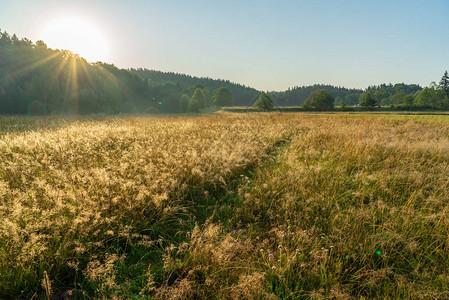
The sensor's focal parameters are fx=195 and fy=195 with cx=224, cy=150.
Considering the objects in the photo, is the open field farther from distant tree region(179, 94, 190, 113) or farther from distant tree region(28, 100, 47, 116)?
distant tree region(179, 94, 190, 113)

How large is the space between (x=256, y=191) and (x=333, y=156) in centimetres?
310

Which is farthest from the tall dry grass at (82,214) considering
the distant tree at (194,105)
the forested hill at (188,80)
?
the forested hill at (188,80)

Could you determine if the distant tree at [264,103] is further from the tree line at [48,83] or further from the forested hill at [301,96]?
the forested hill at [301,96]

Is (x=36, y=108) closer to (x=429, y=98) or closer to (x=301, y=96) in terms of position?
(x=429, y=98)

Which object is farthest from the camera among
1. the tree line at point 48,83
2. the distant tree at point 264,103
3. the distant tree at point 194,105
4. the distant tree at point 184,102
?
the distant tree at point 184,102

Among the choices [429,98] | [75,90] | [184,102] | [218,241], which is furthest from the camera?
[429,98]

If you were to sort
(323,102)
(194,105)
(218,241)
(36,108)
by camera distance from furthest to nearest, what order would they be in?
(323,102), (194,105), (36,108), (218,241)

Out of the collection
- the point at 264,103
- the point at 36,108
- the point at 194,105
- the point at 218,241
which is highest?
the point at 264,103

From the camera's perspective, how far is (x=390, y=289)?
1739 millimetres

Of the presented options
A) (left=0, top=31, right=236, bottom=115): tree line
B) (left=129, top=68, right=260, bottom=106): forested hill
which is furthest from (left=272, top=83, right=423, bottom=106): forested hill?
(left=0, top=31, right=236, bottom=115): tree line

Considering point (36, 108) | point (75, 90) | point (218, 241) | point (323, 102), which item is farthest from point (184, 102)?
point (218, 241)

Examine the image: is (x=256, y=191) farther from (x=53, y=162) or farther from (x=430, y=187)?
(x=53, y=162)

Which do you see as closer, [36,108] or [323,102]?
[36,108]

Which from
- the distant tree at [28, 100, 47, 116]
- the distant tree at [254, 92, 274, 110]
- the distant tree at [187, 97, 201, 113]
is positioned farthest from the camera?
the distant tree at [254, 92, 274, 110]
